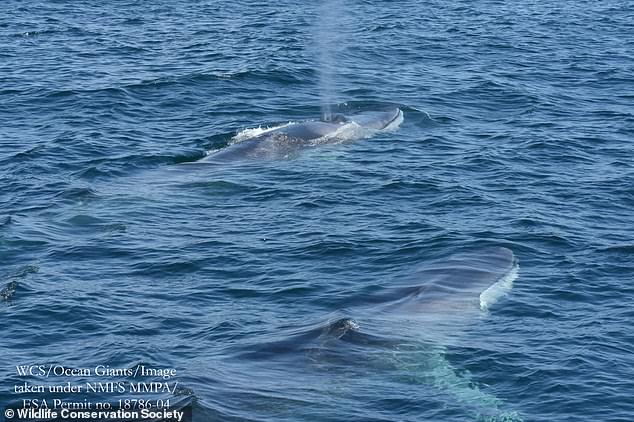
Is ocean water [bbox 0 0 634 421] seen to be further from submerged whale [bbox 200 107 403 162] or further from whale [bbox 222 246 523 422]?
submerged whale [bbox 200 107 403 162]

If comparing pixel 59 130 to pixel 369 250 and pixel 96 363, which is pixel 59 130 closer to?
pixel 369 250

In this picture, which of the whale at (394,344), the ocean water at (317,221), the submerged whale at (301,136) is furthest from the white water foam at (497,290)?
the submerged whale at (301,136)

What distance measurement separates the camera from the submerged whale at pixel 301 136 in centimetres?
5157

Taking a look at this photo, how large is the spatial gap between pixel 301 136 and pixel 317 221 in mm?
9815

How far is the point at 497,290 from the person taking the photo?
3794 centimetres

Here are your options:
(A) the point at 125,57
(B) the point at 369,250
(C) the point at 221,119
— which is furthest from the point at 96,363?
(A) the point at 125,57

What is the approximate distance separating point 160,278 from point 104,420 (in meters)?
10.4

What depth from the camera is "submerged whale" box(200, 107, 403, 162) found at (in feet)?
169

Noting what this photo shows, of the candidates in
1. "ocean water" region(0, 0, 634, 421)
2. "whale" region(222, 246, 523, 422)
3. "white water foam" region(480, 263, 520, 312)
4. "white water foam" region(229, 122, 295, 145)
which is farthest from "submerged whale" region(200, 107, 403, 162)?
"white water foam" region(480, 263, 520, 312)

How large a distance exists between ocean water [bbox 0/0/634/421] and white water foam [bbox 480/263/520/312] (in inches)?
7.8

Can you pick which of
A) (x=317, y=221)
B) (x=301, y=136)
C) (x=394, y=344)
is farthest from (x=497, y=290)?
(x=301, y=136)

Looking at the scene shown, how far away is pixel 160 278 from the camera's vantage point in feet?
128

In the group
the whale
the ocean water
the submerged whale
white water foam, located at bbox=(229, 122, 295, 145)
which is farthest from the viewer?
white water foam, located at bbox=(229, 122, 295, 145)

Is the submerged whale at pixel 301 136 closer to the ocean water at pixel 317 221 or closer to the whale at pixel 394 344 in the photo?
the ocean water at pixel 317 221
